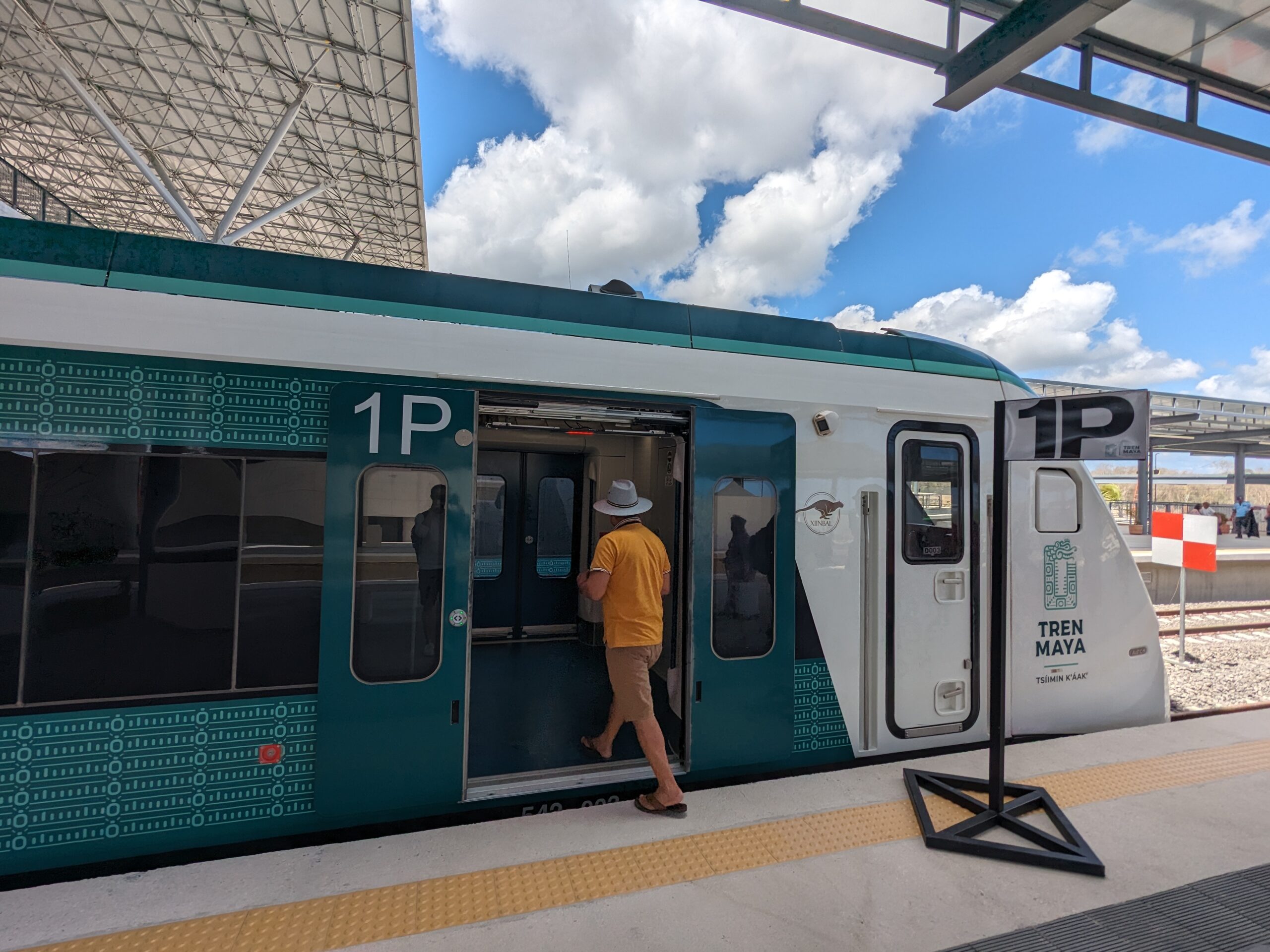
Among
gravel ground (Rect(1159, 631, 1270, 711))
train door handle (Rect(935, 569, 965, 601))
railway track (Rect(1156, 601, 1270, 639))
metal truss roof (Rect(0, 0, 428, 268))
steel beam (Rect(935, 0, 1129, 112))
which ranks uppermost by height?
metal truss roof (Rect(0, 0, 428, 268))

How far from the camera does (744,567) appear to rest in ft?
11.9

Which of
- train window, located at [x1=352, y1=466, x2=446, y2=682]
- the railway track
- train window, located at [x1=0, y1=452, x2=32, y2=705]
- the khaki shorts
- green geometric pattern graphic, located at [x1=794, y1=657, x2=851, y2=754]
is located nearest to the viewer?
train window, located at [x1=0, y1=452, x2=32, y2=705]

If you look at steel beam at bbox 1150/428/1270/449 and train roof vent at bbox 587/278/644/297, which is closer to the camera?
train roof vent at bbox 587/278/644/297

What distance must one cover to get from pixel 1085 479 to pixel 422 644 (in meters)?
4.54

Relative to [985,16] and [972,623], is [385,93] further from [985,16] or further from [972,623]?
[972,623]

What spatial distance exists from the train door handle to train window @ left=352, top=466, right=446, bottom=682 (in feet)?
10.1

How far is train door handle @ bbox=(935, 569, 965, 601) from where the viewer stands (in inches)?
157

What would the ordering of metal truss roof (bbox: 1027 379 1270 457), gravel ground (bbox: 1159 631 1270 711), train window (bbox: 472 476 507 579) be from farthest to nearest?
1. metal truss roof (bbox: 1027 379 1270 457)
2. train window (bbox: 472 476 507 579)
3. gravel ground (bbox: 1159 631 1270 711)

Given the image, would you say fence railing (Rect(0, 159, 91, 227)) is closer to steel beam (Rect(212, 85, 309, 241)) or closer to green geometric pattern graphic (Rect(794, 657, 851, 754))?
steel beam (Rect(212, 85, 309, 241))

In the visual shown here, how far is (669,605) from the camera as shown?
4227 mm

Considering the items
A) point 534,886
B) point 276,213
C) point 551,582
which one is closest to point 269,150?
point 276,213

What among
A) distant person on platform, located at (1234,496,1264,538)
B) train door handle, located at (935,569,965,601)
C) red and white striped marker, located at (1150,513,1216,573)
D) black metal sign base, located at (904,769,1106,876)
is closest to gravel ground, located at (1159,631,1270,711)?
red and white striped marker, located at (1150,513,1216,573)

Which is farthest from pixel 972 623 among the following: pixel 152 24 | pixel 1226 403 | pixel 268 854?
pixel 1226 403

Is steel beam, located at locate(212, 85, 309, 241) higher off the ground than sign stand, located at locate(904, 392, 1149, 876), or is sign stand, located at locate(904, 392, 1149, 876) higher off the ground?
steel beam, located at locate(212, 85, 309, 241)
